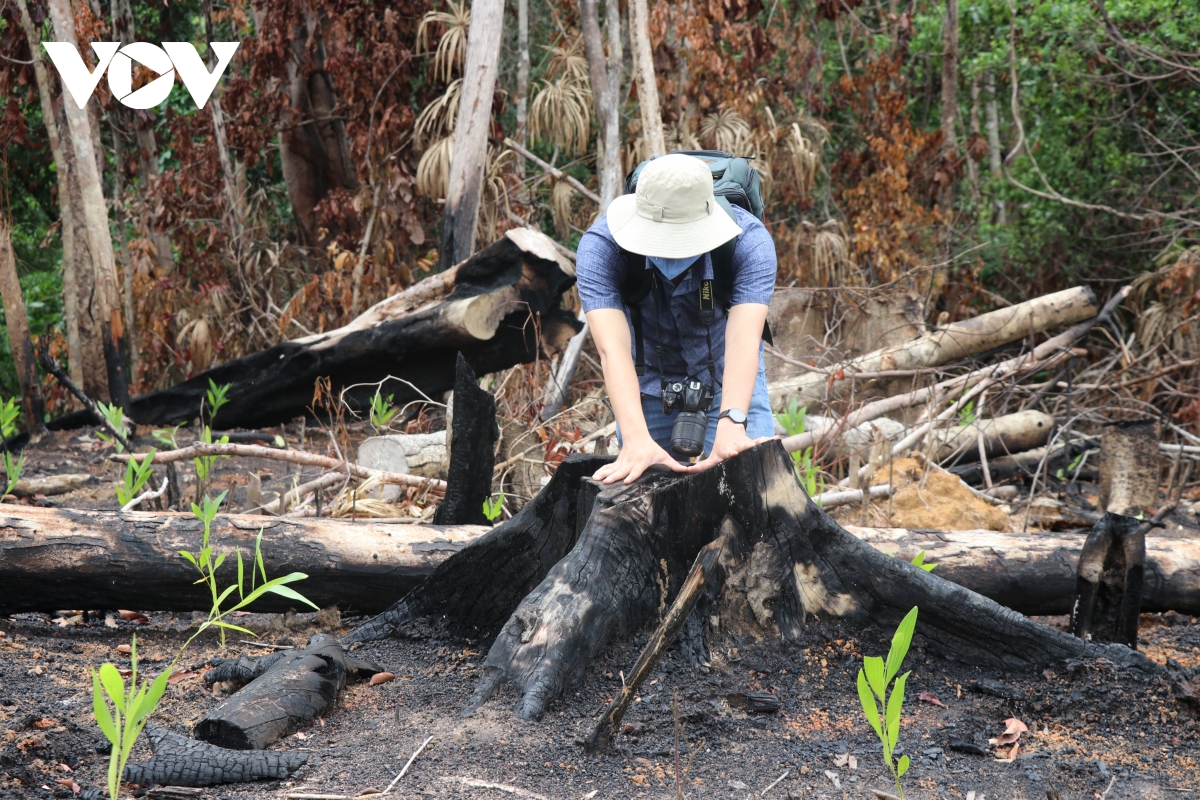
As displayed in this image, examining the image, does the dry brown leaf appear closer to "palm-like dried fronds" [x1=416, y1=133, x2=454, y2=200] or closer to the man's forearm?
the man's forearm

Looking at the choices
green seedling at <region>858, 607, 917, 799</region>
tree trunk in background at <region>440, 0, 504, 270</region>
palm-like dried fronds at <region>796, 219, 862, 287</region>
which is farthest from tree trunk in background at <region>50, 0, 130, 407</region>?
green seedling at <region>858, 607, 917, 799</region>

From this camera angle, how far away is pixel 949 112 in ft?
36.8

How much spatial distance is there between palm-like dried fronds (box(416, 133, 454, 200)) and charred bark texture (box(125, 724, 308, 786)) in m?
7.74

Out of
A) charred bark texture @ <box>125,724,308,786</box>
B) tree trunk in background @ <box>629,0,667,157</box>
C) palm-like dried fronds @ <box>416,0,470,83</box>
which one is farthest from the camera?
palm-like dried fronds @ <box>416,0,470,83</box>

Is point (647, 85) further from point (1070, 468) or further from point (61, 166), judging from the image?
point (61, 166)

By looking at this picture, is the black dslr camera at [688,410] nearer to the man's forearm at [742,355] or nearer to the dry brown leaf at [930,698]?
the man's forearm at [742,355]

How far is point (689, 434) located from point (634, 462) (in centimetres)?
25

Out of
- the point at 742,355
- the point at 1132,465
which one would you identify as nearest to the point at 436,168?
the point at 1132,465

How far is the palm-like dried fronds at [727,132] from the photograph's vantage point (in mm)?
10148

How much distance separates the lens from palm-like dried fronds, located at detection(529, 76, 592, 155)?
9.30 metres

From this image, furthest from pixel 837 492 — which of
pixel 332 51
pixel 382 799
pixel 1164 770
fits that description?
pixel 332 51

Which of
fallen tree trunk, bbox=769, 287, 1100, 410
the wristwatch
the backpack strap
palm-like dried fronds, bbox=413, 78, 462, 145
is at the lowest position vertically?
fallen tree trunk, bbox=769, 287, 1100, 410

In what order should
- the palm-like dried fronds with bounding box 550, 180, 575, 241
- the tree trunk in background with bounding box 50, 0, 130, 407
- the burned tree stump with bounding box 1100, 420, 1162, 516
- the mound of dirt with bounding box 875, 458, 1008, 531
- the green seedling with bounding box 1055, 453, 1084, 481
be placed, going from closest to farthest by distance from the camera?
the mound of dirt with bounding box 875, 458, 1008, 531 → the burned tree stump with bounding box 1100, 420, 1162, 516 → the green seedling with bounding box 1055, 453, 1084, 481 → the tree trunk in background with bounding box 50, 0, 130, 407 → the palm-like dried fronds with bounding box 550, 180, 575, 241

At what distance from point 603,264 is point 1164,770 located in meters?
1.91
